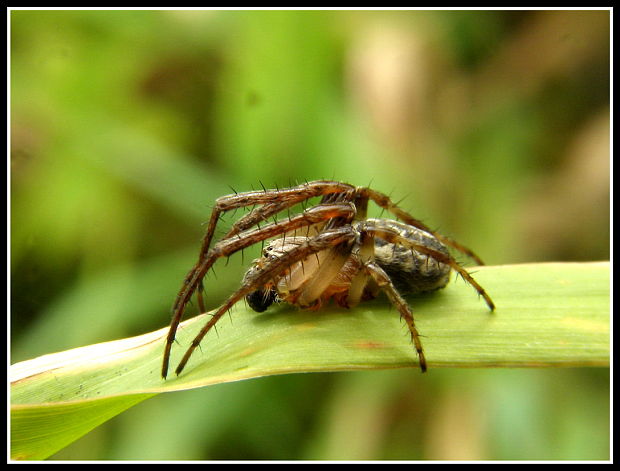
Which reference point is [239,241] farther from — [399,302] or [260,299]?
[399,302]

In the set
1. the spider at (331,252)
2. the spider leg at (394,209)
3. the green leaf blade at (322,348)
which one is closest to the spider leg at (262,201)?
the spider at (331,252)

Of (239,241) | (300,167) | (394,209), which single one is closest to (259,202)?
(239,241)

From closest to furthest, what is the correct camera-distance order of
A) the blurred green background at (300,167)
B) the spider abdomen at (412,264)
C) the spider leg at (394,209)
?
1. the spider abdomen at (412,264)
2. the spider leg at (394,209)
3. the blurred green background at (300,167)

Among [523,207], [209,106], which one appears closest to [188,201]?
[209,106]

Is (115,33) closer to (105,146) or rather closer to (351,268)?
(105,146)

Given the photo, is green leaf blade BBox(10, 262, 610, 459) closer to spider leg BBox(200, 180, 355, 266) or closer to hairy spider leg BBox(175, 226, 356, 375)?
hairy spider leg BBox(175, 226, 356, 375)

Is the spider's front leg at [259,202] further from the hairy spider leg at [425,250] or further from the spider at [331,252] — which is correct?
the hairy spider leg at [425,250]
